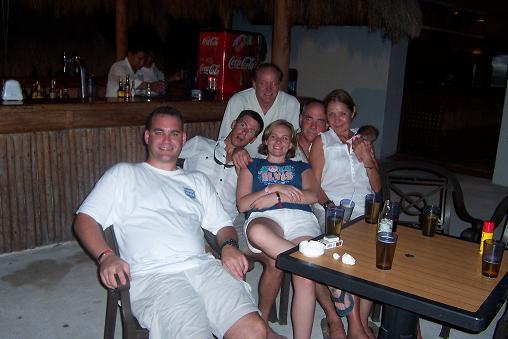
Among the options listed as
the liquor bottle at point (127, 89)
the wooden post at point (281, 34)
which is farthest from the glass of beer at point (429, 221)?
the liquor bottle at point (127, 89)

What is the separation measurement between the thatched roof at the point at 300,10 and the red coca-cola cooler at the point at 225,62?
2.21 ft

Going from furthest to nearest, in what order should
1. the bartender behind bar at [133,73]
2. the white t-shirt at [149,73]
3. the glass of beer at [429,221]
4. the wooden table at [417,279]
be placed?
the white t-shirt at [149,73] < the bartender behind bar at [133,73] < the glass of beer at [429,221] < the wooden table at [417,279]

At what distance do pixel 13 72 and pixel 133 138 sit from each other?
661 cm

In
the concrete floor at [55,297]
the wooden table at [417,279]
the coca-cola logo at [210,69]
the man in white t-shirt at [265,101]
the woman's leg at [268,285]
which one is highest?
the coca-cola logo at [210,69]

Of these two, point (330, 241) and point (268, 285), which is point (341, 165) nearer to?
point (268, 285)

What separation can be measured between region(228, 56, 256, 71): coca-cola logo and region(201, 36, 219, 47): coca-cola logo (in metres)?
0.25

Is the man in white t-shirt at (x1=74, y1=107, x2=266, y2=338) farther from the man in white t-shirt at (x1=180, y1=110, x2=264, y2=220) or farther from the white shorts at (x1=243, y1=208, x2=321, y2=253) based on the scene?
the man in white t-shirt at (x1=180, y1=110, x2=264, y2=220)

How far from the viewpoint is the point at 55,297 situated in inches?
128

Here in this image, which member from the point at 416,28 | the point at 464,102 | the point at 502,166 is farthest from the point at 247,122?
the point at 464,102

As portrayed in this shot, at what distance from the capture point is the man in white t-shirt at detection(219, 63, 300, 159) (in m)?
3.94

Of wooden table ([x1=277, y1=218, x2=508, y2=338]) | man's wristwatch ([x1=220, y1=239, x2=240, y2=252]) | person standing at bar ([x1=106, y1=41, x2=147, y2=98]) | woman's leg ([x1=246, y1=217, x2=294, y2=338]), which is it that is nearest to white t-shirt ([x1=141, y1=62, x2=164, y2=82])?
person standing at bar ([x1=106, y1=41, x2=147, y2=98])

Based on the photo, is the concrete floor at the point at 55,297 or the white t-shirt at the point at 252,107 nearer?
the concrete floor at the point at 55,297

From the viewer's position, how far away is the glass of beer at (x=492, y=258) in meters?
1.96

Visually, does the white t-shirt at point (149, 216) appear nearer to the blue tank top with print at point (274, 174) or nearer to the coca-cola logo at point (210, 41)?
the blue tank top with print at point (274, 174)
